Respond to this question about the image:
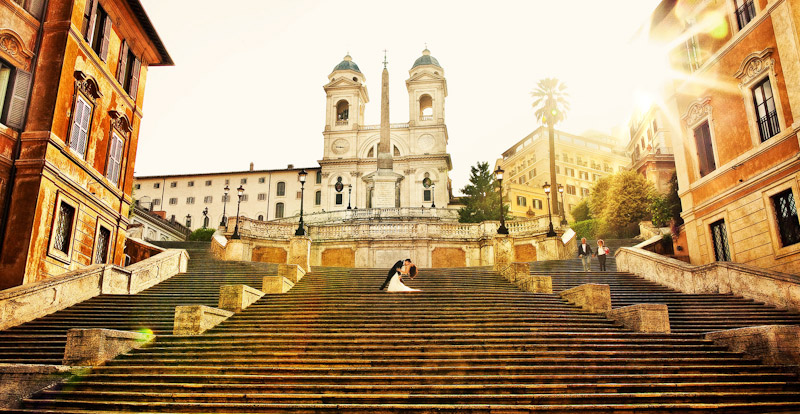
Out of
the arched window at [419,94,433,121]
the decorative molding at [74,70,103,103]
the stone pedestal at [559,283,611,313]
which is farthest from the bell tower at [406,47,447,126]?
the stone pedestal at [559,283,611,313]

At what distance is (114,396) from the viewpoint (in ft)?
30.4

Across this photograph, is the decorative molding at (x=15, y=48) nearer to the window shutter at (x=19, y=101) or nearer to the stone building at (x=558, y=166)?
the window shutter at (x=19, y=101)

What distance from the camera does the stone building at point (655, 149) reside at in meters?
46.3

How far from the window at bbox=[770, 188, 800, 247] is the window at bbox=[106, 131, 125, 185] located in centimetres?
2355

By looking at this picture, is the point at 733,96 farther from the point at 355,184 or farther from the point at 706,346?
the point at 355,184

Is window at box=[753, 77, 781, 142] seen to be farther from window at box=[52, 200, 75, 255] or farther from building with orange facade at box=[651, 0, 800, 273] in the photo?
window at box=[52, 200, 75, 255]

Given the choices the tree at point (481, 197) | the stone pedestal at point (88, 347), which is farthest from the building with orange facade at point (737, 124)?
the tree at point (481, 197)

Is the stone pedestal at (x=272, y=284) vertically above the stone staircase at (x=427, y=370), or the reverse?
the stone pedestal at (x=272, y=284)

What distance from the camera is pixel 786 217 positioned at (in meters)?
16.9

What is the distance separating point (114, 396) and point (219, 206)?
70189 millimetres

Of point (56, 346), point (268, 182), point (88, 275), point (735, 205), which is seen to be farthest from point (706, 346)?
point (268, 182)

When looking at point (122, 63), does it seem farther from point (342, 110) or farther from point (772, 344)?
point (342, 110)

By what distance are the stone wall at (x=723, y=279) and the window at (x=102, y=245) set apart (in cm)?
1997

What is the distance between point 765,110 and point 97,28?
2391cm
